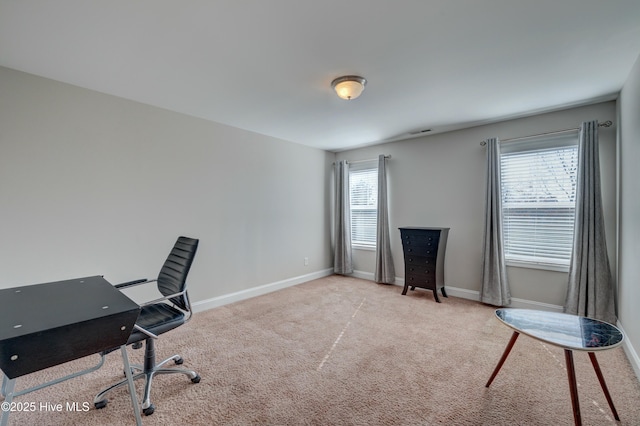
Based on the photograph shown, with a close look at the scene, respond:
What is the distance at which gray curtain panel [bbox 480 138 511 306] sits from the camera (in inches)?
139

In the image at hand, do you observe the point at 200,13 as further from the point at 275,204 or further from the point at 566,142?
the point at 566,142

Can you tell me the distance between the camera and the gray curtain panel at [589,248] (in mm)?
2871

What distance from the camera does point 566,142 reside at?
10.6 ft

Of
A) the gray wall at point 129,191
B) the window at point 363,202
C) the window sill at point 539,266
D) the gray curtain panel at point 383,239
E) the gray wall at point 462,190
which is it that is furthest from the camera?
the window at point 363,202

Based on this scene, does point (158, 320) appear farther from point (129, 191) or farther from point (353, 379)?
point (129, 191)

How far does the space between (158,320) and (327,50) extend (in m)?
2.27

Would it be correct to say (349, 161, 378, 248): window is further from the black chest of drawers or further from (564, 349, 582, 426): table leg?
(564, 349, 582, 426): table leg

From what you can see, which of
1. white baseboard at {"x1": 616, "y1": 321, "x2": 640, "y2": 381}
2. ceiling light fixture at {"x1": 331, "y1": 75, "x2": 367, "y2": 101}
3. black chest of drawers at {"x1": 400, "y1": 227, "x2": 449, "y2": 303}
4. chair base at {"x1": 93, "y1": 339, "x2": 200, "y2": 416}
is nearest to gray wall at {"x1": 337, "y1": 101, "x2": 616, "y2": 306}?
black chest of drawers at {"x1": 400, "y1": 227, "x2": 449, "y2": 303}

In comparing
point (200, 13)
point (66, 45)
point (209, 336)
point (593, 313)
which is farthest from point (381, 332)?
point (66, 45)

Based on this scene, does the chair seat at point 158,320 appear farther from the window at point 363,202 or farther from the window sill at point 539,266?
the window sill at point 539,266

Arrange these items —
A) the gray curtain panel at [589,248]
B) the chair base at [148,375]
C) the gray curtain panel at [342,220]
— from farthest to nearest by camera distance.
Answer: the gray curtain panel at [342,220]
the gray curtain panel at [589,248]
the chair base at [148,375]

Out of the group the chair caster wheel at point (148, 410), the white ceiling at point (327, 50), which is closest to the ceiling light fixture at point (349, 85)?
the white ceiling at point (327, 50)

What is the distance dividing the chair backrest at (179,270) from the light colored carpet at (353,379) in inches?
24.2

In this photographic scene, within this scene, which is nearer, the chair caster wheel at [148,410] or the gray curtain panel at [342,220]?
the chair caster wheel at [148,410]
